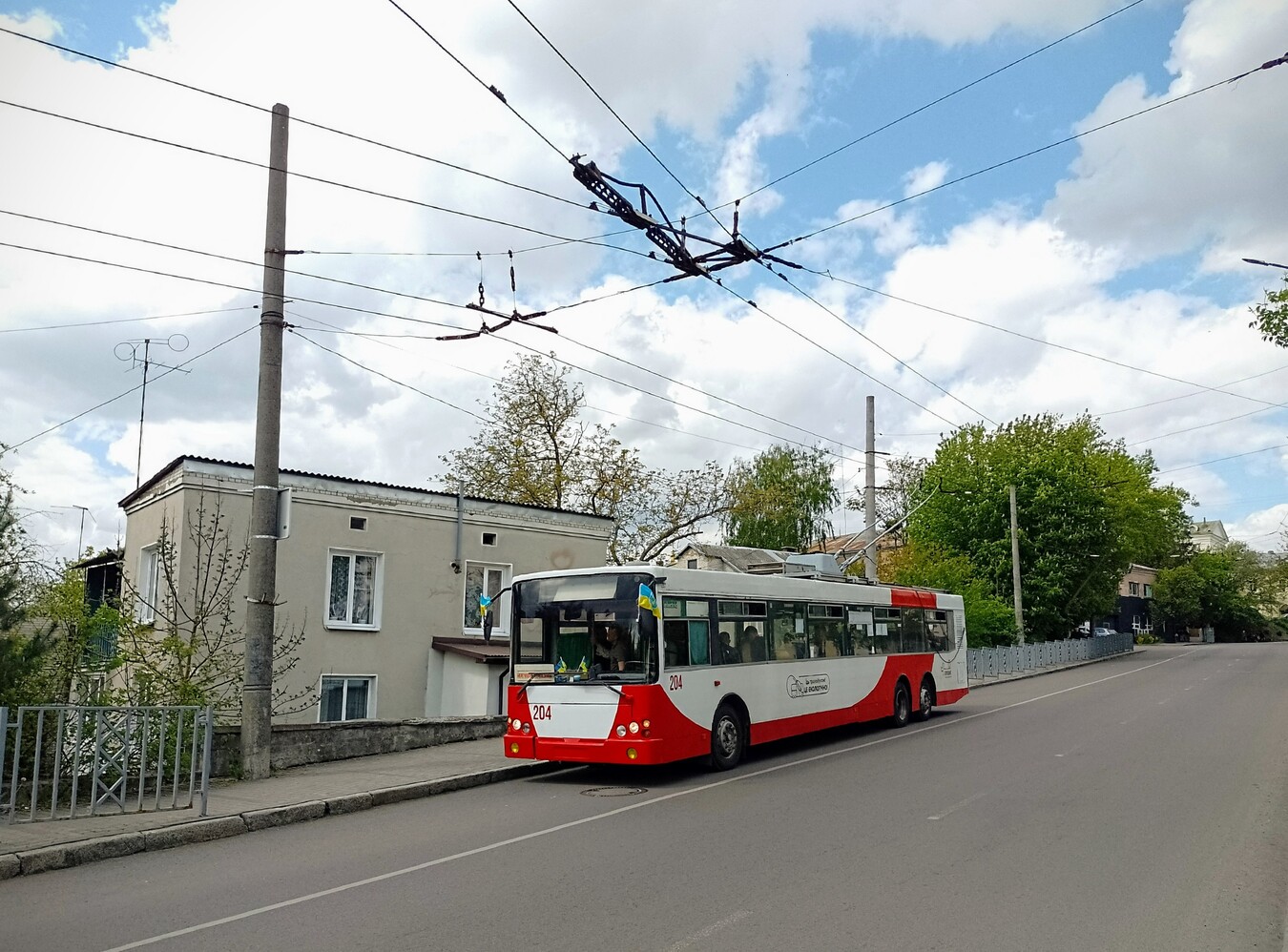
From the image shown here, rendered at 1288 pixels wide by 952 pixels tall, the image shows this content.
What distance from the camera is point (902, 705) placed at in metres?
19.3

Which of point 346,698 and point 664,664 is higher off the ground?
point 664,664

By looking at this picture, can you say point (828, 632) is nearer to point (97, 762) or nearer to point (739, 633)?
point (739, 633)

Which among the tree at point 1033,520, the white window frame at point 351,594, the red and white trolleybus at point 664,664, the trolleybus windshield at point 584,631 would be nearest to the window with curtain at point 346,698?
the white window frame at point 351,594

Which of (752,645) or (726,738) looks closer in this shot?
(726,738)

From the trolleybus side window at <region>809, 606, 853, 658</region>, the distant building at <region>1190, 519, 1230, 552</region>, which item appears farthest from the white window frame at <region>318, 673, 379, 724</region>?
the distant building at <region>1190, 519, 1230, 552</region>

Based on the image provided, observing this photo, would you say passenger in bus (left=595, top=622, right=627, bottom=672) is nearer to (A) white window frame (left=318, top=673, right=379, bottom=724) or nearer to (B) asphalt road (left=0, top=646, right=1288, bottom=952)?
(B) asphalt road (left=0, top=646, right=1288, bottom=952)

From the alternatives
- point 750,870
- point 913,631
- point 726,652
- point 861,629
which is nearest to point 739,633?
point 726,652

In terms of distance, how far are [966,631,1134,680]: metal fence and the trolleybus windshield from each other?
1736 centimetres

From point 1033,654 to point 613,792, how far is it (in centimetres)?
3480

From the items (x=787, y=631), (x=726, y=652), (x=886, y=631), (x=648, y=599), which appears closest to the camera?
(x=648, y=599)

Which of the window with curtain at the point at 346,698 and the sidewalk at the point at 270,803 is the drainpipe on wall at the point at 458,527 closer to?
the window with curtain at the point at 346,698

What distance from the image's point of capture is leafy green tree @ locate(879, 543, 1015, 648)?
128 ft

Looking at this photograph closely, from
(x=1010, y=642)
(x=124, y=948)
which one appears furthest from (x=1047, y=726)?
(x=1010, y=642)

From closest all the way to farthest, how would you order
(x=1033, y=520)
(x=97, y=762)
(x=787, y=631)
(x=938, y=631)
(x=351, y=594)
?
1. (x=97, y=762)
2. (x=787, y=631)
3. (x=351, y=594)
4. (x=938, y=631)
5. (x=1033, y=520)
